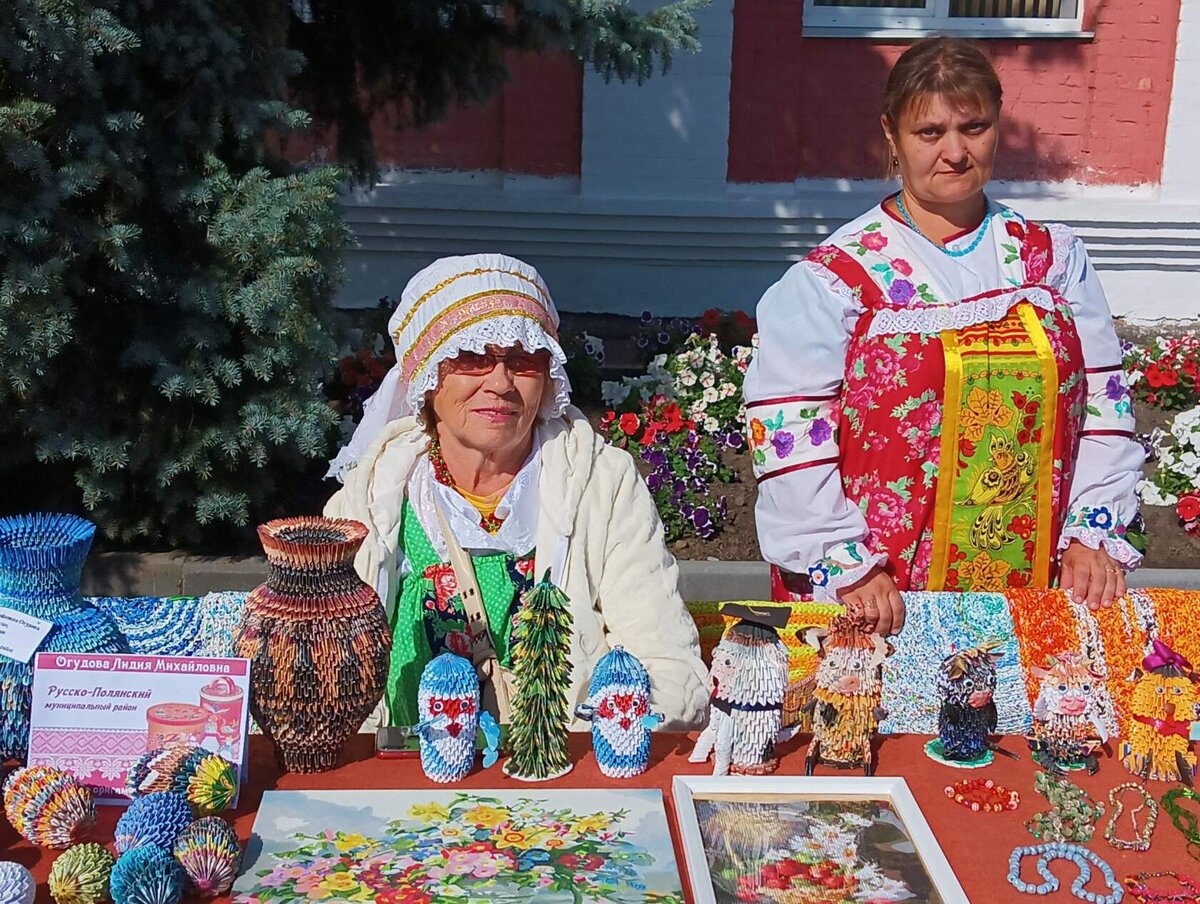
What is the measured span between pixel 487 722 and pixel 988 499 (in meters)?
1.16

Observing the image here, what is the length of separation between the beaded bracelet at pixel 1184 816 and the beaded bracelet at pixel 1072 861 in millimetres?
140

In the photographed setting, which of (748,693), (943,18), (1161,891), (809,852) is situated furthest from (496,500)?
(943,18)

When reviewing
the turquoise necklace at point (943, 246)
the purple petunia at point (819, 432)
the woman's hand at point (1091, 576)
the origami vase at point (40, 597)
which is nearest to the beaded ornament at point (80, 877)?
the origami vase at point (40, 597)

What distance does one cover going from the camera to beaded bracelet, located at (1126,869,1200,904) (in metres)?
1.46

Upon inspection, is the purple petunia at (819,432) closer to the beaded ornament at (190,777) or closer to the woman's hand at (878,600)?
the woman's hand at (878,600)

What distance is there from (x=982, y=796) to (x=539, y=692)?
63cm

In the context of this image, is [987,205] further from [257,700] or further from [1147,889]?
[257,700]

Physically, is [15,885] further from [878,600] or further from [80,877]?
[878,600]

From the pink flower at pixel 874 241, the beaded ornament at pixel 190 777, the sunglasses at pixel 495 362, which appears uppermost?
the pink flower at pixel 874 241

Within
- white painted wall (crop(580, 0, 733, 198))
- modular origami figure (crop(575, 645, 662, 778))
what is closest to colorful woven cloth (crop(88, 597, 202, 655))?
modular origami figure (crop(575, 645, 662, 778))

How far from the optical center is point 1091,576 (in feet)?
7.32

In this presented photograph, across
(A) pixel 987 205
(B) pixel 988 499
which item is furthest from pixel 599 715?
(A) pixel 987 205

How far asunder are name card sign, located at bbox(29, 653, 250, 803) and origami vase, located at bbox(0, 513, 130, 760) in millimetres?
33

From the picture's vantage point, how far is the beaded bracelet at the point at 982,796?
5.41 ft
